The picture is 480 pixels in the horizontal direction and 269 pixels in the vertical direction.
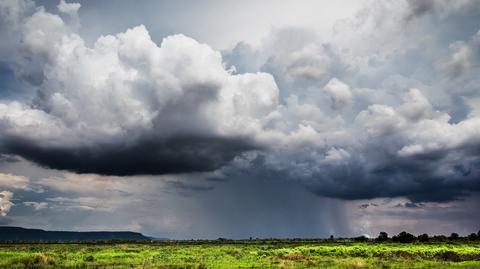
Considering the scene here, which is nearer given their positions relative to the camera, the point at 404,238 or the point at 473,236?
the point at 404,238

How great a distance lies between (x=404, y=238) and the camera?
496ft

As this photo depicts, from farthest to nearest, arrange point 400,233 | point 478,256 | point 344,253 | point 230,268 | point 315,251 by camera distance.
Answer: point 400,233, point 315,251, point 344,253, point 478,256, point 230,268

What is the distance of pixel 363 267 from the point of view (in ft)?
159

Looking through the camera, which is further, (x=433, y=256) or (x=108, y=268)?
(x=433, y=256)

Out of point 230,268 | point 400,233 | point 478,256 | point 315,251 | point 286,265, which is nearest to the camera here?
point 230,268

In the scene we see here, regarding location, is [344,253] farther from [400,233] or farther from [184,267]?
[400,233]

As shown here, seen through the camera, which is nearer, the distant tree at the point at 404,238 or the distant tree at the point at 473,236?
the distant tree at the point at 404,238

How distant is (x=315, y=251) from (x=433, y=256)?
21069 millimetres

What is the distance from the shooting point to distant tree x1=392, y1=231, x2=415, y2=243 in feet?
492

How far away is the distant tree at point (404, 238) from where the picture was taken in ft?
492

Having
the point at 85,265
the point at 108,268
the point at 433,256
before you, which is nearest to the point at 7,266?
the point at 85,265

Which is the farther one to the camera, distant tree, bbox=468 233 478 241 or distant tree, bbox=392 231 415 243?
distant tree, bbox=468 233 478 241

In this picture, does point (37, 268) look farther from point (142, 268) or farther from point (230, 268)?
point (230, 268)

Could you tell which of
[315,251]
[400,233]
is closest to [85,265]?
[315,251]
